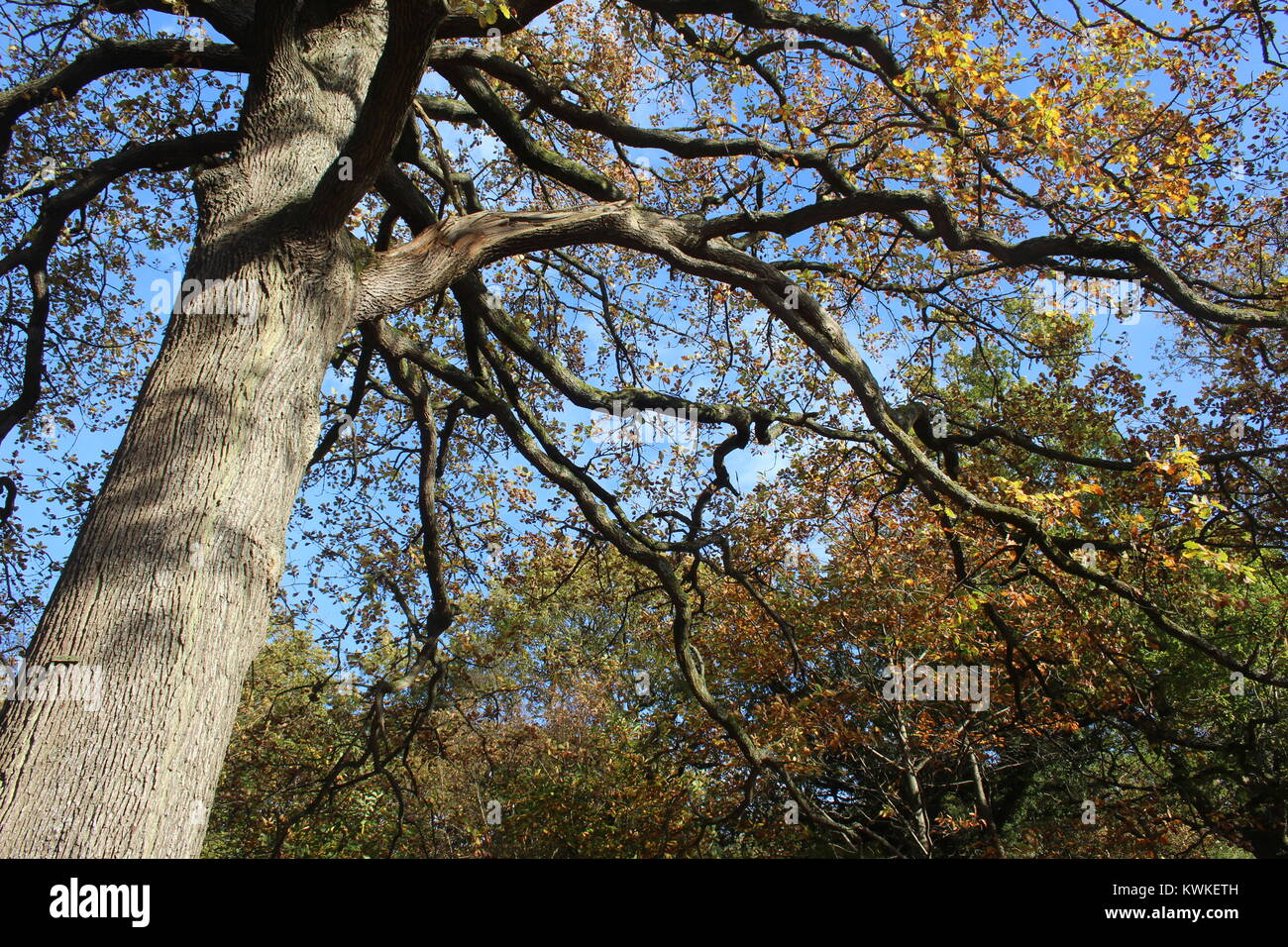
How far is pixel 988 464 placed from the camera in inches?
341

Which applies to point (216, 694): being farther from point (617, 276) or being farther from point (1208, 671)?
point (1208, 671)

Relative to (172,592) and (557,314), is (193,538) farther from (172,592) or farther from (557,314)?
(557,314)

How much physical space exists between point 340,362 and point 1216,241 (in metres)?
7.58

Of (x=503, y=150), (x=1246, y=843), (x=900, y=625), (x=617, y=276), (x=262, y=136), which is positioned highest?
(x=503, y=150)

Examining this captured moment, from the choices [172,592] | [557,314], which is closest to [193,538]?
[172,592]

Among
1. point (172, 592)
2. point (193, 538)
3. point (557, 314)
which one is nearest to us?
point (172, 592)

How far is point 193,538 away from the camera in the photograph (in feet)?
10.2

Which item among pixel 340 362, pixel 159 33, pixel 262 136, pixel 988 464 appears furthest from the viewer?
pixel 988 464

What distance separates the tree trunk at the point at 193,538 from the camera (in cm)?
268

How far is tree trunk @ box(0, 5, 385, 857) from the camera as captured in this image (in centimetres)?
268

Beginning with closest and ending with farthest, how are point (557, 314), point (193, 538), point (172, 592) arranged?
point (172, 592)
point (193, 538)
point (557, 314)

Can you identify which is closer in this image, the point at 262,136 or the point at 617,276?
Result: the point at 262,136
